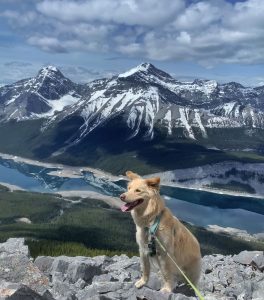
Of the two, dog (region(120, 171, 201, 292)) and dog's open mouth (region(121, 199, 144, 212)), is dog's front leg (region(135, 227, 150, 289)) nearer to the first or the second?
dog (region(120, 171, 201, 292))

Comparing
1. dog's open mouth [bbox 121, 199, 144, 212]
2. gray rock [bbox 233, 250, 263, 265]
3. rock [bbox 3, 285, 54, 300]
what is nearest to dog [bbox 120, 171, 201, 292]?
dog's open mouth [bbox 121, 199, 144, 212]

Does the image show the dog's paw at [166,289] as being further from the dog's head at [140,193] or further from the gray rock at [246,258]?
the gray rock at [246,258]

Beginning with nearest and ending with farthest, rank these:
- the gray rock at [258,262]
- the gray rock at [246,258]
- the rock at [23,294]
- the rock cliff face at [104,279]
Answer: the rock at [23,294]
the rock cliff face at [104,279]
the gray rock at [258,262]
the gray rock at [246,258]

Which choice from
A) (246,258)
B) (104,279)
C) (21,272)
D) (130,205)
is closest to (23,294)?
(130,205)

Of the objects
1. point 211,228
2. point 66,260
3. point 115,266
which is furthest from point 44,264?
point 211,228

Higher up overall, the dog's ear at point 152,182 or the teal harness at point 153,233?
the dog's ear at point 152,182

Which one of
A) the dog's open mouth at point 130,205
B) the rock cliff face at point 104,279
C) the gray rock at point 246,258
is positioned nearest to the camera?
the dog's open mouth at point 130,205

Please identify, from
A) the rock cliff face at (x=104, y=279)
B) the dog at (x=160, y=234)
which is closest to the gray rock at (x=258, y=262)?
the rock cliff face at (x=104, y=279)
